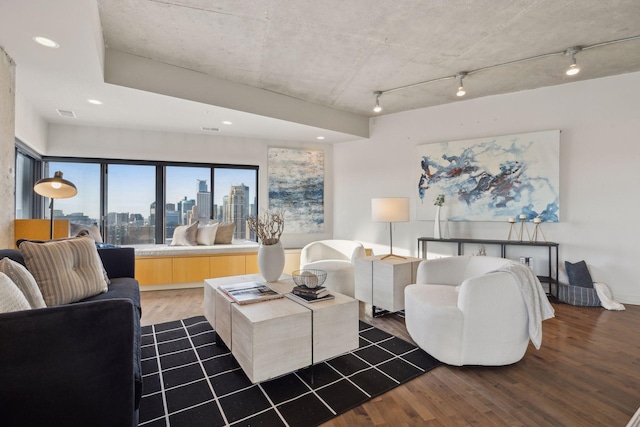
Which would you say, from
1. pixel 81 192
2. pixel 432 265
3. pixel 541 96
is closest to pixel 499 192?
pixel 541 96

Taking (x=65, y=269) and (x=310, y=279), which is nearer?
(x=65, y=269)

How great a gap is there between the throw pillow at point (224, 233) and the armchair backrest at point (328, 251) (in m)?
1.52

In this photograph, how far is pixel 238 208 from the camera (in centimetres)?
570

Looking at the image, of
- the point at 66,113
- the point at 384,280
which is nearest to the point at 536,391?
the point at 384,280

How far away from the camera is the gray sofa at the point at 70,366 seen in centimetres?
108

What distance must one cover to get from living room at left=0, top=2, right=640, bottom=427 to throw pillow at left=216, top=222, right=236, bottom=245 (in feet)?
2.95

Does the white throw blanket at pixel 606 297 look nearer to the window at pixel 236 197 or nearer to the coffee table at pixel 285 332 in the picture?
the coffee table at pixel 285 332

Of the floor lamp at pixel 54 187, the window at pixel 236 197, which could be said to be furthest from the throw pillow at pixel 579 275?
the floor lamp at pixel 54 187

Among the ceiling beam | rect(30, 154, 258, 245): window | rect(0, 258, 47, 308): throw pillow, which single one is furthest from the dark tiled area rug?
rect(30, 154, 258, 245): window

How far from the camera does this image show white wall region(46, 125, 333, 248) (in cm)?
468

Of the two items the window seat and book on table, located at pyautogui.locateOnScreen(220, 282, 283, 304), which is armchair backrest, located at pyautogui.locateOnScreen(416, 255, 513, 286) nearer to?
book on table, located at pyautogui.locateOnScreen(220, 282, 283, 304)

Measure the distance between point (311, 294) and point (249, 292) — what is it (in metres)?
0.54

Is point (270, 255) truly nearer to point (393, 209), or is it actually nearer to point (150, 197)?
point (393, 209)

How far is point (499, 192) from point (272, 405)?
13.5 ft
